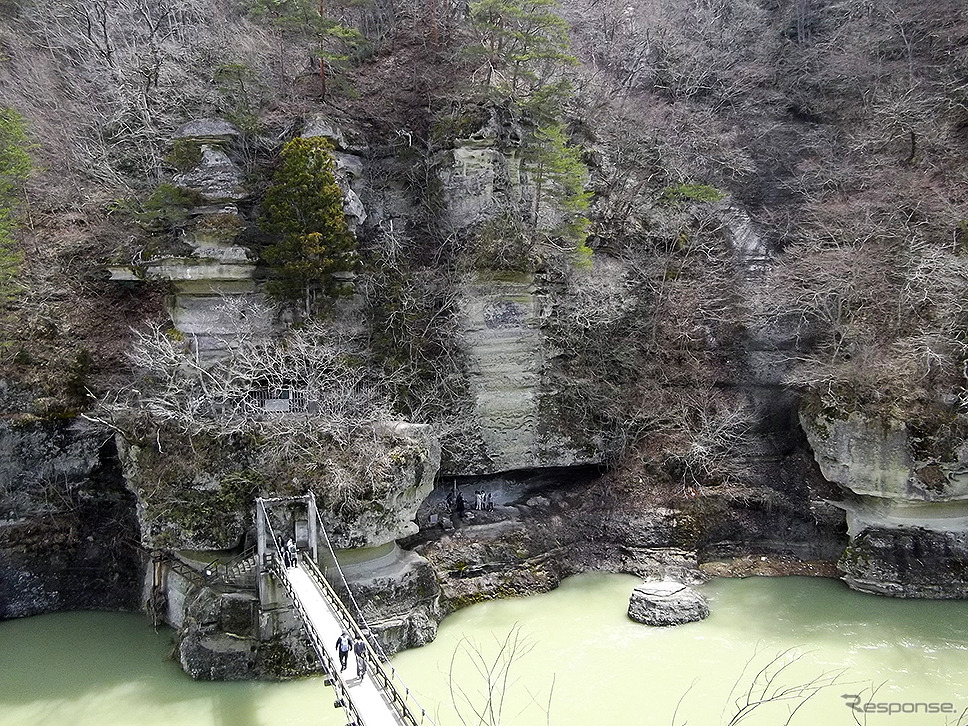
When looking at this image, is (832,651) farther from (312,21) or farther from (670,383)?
(312,21)

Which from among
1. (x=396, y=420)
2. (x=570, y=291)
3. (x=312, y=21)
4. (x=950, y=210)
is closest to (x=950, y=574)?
(x=950, y=210)

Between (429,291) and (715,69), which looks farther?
(715,69)

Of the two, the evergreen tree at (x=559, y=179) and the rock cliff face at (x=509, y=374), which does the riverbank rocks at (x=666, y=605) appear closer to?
the rock cliff face at (x=509, y=374)

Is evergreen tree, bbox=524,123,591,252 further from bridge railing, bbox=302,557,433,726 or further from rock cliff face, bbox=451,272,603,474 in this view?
bridge railing, bbox=302,557,433,726

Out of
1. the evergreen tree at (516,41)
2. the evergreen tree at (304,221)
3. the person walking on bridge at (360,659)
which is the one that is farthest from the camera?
the evergreen tree at (516,41)

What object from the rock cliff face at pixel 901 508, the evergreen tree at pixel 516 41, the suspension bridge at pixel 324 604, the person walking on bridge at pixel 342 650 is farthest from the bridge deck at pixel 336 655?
the evergreen tree at pixel 516 41

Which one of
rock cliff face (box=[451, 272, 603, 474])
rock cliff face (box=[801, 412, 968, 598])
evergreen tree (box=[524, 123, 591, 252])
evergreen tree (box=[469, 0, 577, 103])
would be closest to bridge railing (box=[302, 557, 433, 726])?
rock cliff face (box=[451, 272, 603, 474])

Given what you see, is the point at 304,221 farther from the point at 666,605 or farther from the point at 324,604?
the point at 666,605
